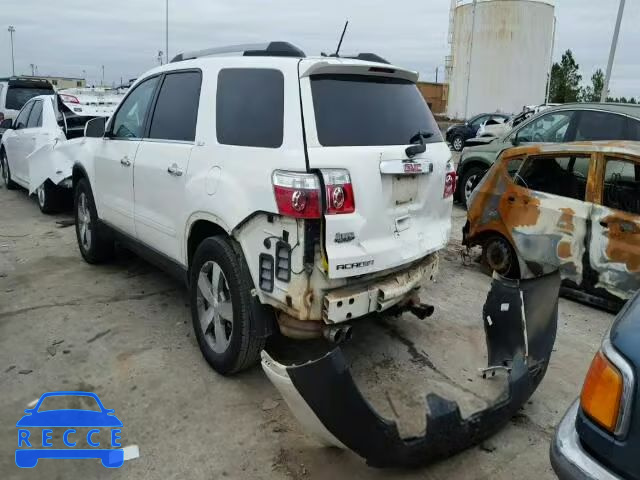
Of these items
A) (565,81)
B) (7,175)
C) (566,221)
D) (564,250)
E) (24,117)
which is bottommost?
(7,175)

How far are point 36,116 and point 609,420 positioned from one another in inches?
380

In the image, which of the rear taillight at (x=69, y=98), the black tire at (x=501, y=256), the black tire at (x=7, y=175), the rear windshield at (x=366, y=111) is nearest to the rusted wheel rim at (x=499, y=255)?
the black tire at (x=501, y=256)

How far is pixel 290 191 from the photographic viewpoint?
9.68 feet

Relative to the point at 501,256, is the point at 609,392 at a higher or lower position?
higher

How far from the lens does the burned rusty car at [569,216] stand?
16.2 ft

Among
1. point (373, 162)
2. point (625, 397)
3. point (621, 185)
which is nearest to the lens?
point (625, 397)

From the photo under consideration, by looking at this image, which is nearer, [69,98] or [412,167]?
[412,167]

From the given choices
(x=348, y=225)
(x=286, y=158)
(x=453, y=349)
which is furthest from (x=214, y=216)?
(x=453, y=349)

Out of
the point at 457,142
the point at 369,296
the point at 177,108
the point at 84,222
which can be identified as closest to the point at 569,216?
the point at 369,296

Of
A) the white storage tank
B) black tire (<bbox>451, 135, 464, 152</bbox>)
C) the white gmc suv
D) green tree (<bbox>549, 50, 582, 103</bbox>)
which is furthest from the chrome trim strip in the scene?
green tree (<bbox>549, 50, 582, 103</bbox>)

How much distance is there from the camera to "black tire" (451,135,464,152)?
73.8ft

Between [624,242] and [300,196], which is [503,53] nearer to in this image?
[624,242]

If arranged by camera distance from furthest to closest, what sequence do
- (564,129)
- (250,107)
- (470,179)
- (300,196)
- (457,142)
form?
1. (457,142)
2. (470,179)
3. (564,129)
4. (250,107)
5. (300,196)

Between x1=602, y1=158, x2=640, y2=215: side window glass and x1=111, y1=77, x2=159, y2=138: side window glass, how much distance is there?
418cm
